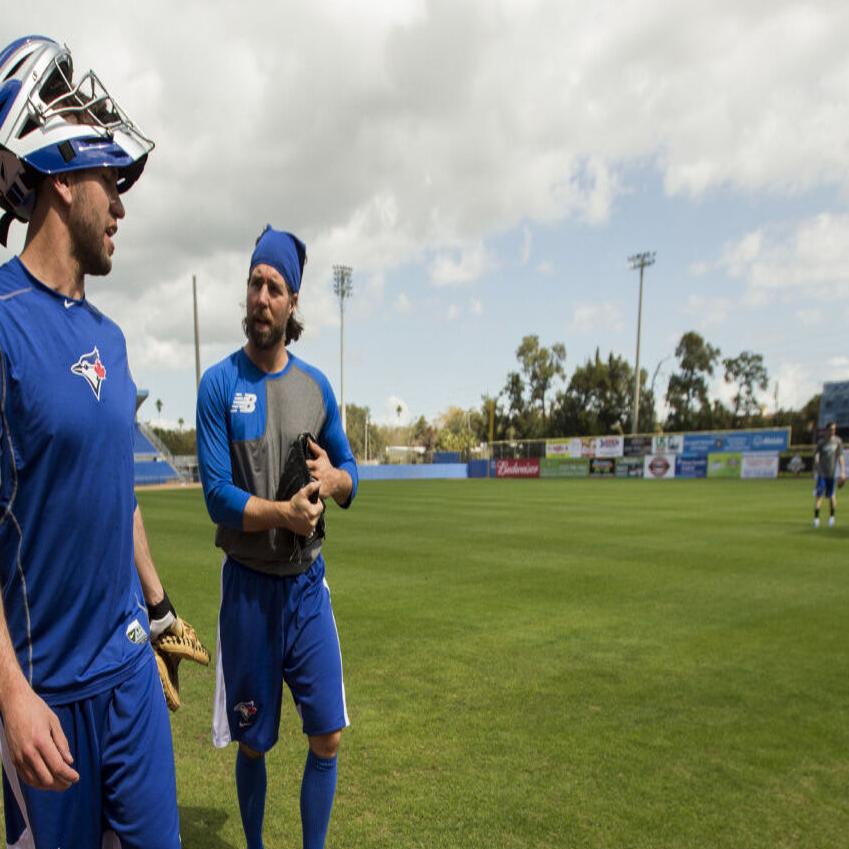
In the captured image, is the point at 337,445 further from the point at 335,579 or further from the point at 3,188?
the point at 335,579

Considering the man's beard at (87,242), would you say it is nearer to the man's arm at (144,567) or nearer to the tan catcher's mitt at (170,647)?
the man's arm at (144,567)

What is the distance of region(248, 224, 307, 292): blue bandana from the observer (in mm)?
3061

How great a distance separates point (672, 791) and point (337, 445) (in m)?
2.58

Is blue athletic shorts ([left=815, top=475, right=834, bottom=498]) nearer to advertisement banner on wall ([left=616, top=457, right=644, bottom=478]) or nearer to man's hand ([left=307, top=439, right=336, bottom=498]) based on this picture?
man's hand ([left=307, top=439, right=336, bottom=498])

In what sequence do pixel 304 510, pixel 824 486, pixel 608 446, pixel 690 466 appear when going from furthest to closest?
pixel 608 446
pixel 690 466
pixel 824 486
pixel 304 510

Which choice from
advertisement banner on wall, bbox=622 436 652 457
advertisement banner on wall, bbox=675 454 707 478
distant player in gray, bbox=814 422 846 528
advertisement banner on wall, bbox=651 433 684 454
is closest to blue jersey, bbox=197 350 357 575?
distant player in gray, bbox=814 422 846 528

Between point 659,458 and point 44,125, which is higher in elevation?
point 44,125

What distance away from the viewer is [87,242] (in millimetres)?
1964

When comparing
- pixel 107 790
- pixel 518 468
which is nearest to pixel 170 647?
pixel 107 790

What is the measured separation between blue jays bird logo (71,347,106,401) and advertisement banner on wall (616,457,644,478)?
4445 centimetres

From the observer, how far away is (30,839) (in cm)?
181

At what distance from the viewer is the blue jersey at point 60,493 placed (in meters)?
1.73

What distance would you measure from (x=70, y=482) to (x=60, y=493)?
0.04 metres

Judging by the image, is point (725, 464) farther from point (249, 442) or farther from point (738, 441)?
point (249, 442)
